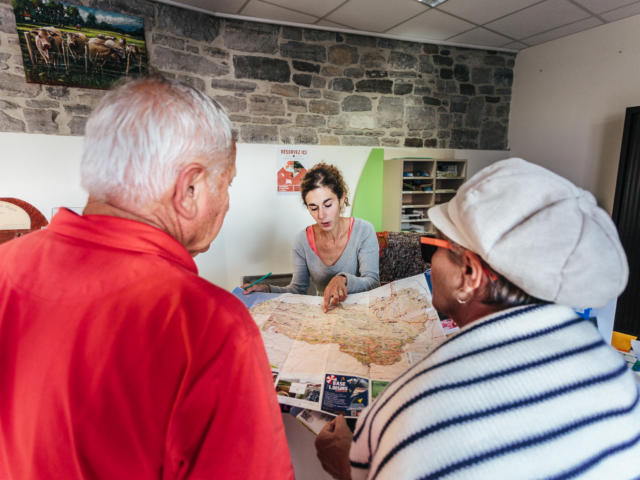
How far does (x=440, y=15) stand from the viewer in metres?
3.16

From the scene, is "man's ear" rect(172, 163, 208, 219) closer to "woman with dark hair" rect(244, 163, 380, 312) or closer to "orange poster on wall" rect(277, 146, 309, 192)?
"woman with dark hair" rect(244, 163, 380, 312)

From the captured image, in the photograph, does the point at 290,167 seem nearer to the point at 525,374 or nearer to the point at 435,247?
the point at 435,247

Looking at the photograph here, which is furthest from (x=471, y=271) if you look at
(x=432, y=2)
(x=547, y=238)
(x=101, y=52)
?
(x=101, y=52)

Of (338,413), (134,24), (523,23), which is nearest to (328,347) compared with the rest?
(338,413)

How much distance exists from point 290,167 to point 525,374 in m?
3.17

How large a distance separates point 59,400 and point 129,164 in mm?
382

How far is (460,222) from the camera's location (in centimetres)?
65

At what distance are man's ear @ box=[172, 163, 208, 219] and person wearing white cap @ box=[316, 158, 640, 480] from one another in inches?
19.9

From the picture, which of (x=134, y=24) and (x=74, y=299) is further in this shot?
(x=134, y=24)

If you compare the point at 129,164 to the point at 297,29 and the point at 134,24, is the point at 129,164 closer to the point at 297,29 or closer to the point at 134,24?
the point at 134,24

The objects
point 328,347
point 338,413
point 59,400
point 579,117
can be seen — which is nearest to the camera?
point 59,400

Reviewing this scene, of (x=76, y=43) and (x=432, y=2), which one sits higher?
(x=432, y=2)

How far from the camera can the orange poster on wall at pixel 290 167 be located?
11.3 ft

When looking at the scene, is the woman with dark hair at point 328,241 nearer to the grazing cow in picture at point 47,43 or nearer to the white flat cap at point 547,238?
the white flat cap at point 547,238
